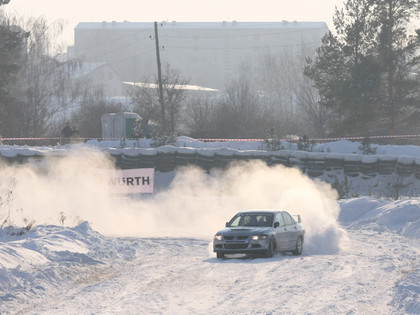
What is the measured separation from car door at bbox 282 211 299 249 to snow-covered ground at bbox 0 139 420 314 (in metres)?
0.50

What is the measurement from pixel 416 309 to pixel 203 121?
4572cm

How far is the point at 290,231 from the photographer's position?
744 inches

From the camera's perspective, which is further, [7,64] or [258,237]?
[7,64]

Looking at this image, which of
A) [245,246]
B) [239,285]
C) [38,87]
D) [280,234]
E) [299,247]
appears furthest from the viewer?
[38,87]

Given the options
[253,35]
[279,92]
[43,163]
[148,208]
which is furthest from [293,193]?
[253,35]

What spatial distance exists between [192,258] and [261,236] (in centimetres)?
162

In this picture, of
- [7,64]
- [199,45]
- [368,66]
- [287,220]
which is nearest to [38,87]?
[7,64]

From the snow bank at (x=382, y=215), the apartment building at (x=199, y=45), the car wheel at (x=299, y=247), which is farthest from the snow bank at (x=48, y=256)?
the apartment building at (x=199, y=45)

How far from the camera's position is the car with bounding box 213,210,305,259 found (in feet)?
57.9

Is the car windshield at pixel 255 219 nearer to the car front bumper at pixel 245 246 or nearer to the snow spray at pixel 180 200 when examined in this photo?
the car front bumper at pixel 245 246

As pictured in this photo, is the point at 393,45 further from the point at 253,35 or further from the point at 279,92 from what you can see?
the point at 253,35

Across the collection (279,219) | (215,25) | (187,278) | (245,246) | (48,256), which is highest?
(215,25)

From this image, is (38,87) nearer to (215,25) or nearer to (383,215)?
(383,215)

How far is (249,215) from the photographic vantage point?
19.2m
